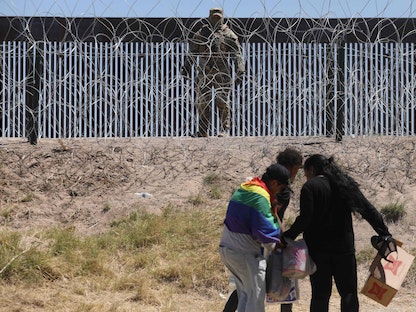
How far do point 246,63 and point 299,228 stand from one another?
534 centimetres

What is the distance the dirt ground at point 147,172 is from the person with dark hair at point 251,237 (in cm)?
A: 343

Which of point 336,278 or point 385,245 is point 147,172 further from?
point 385,245

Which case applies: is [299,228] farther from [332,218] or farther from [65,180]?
[65,180]

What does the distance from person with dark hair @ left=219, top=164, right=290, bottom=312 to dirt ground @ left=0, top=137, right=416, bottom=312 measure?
343cm

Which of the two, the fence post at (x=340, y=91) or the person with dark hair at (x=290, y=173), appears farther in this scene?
the fence post at (x=340, y=91)

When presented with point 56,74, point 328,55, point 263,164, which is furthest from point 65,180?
point 328,55


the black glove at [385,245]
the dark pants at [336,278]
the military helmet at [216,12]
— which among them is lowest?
the dark pants at [336,278]

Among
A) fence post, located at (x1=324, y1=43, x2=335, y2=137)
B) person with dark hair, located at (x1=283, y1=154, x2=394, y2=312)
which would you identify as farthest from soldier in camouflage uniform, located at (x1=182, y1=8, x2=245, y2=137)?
person with dark hair, located at (x1=283, y1=154, x2=394, y2=312)

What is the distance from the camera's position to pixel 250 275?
193 inches

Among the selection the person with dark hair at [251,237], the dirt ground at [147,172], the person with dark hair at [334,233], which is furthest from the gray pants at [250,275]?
the dirt ground at [147,172]

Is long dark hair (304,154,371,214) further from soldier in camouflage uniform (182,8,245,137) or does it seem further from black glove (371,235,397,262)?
soldier in camouflage uniform (182,8,245,137)

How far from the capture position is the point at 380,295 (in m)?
5.28

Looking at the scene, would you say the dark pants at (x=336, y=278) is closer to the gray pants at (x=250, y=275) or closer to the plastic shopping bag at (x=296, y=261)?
the plastic shopping bag at (x=296, y=261)

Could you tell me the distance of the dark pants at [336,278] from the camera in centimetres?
517
